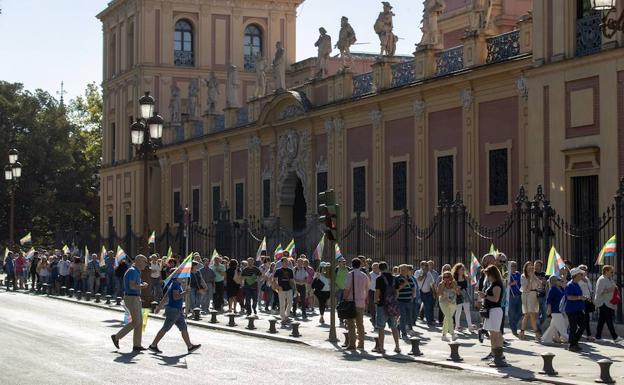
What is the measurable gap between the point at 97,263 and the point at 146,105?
13.9 meters

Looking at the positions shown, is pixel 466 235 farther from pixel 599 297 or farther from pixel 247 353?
pixel 247 353

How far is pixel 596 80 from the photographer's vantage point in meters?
28.8

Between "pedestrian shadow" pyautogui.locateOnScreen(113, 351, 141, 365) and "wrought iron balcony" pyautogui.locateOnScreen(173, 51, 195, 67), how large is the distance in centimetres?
4229

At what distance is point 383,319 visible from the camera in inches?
885

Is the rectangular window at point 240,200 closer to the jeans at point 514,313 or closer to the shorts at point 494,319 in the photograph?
the jeans at point 514,313

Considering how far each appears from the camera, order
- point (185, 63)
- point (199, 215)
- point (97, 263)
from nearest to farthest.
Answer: point (97, 263), point (199, 215), point (185, 63)

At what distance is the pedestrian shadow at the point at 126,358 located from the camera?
20.2 m

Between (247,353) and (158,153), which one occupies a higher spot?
(158,153)

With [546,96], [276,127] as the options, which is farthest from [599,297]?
[276,127]

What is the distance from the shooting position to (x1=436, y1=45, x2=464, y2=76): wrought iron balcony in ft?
116

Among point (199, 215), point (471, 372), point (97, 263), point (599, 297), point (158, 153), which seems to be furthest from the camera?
point (158, 153)

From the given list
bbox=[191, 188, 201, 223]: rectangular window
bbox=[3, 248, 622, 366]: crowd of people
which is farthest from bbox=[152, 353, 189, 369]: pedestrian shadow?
bbox=[191, 188, 201, 223]: rectangular window

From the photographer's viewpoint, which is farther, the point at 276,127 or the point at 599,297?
the point at 276,127

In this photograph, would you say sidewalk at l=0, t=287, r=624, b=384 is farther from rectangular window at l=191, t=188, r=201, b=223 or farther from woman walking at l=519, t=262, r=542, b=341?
rectangular window at l=191, t=188, r=201, b=223
